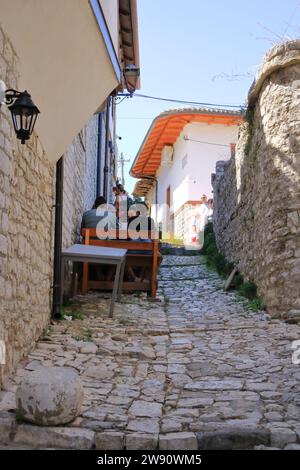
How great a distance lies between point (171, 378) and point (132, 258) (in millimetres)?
3936

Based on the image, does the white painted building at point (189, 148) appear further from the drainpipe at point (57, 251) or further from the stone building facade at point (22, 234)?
the stone building facade at point (22, 234)

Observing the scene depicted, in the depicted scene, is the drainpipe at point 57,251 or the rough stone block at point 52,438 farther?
the drainpipe at point 57,251

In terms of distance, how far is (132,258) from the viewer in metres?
8.65

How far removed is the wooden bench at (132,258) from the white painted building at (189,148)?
26.3ft

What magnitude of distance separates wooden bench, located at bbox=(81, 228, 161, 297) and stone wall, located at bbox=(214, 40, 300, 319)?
1.54 meters

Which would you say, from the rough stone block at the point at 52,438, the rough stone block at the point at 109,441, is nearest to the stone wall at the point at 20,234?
the rough stone block at the point at 52,438

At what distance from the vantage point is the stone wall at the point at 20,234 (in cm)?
400

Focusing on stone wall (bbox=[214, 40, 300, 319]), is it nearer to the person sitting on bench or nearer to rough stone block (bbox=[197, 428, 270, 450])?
the person sitting on bench

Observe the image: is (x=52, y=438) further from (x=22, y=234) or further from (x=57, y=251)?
(x=57, y=251)

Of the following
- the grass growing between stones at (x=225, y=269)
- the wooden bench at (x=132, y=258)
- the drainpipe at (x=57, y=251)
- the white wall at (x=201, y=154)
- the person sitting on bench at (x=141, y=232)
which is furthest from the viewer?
the white wall at (x=201, y=154)

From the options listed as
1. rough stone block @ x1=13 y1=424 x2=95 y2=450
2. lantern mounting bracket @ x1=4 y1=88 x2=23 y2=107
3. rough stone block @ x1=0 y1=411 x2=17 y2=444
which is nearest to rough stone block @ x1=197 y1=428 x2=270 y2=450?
rough stone block @ x1=13 y1=424 x2=95 y2=450

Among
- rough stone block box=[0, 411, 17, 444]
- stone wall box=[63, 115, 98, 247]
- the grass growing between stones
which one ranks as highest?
stone wall box=[63, 115, 98, 247]

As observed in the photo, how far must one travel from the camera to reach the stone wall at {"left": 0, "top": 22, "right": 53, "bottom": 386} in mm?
4000

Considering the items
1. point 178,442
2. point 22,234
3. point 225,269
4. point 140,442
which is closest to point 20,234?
point 22,234
